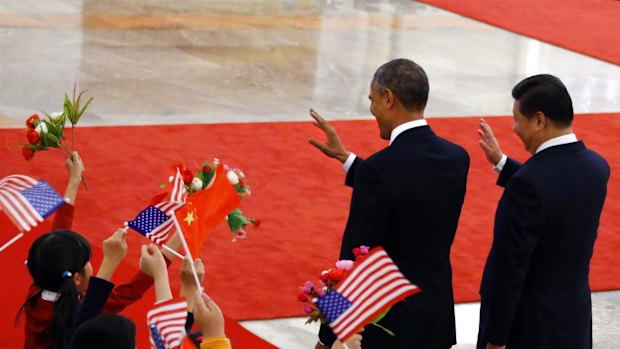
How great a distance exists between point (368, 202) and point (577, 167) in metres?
0.72

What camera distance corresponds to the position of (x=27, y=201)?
13.2ft

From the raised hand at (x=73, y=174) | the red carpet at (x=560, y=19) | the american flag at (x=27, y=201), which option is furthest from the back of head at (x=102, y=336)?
the red carpet at (x=560, y=19)

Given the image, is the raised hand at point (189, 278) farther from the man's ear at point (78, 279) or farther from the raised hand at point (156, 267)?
the man's ear at point (78, 279)

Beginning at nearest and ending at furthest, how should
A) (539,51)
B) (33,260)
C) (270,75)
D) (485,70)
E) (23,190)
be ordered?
(33,260), (23,190), (270,75), (485,70), (539,51)

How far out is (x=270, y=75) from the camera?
10891 mm

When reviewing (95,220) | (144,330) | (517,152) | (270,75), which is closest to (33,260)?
(144,330)

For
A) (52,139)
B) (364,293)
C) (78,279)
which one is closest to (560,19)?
(52,139)

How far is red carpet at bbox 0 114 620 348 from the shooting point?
20.5ft

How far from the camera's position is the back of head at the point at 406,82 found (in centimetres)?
399

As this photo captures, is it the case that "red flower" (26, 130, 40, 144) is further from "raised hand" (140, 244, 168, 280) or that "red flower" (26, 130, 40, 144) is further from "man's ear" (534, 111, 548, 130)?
"man's ear" (534, 111, 548, 130)

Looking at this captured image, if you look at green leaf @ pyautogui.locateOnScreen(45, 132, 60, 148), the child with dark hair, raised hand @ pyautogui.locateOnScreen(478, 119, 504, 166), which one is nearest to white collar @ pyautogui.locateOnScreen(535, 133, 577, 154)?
raised hand @ pyautogui.locateOnScreen(478, 119, 504, 166)

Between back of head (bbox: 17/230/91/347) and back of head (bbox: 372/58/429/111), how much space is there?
1.14 m

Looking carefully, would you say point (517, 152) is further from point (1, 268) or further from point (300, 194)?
point (1, 268)

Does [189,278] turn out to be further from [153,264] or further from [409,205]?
[409,205]
